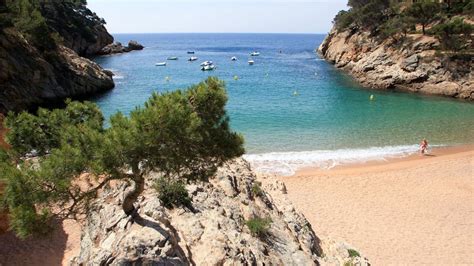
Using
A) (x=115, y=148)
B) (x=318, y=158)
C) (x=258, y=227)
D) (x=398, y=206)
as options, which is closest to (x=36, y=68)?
(x=318, y=158)

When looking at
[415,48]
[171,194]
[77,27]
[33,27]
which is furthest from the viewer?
[77,27]

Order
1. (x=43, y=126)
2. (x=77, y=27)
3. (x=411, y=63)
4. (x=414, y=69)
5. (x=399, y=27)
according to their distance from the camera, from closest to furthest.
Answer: (x=43, y=126), (x=414, y=69), (x=411, y=63), (x=399, y=27), (x=77, y=27)

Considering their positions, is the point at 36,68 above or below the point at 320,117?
above

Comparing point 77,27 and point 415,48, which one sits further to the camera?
point 77,27

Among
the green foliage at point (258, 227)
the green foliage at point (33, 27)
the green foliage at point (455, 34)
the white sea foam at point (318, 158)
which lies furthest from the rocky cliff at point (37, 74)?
the green foliage at point (455, 34)

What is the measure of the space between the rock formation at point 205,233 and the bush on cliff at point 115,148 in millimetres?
1100

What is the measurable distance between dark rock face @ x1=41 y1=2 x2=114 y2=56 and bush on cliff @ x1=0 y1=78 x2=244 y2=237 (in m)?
77.3

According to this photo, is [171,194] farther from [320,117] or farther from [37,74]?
[37,74]

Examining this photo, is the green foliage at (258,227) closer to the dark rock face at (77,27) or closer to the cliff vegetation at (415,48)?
the cliff vegetation at (415,48)

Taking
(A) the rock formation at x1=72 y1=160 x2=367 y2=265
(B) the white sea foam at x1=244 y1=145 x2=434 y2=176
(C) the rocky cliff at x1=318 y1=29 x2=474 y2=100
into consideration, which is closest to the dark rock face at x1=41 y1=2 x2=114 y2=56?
(C) the rocky cliff at x1=318 y1=29 x2=474 y2=100

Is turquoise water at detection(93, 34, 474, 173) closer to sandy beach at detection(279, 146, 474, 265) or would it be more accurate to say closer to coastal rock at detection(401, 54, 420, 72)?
sandy beach at detection(279, 146, 474, 265)

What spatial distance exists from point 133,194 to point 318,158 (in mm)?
20642

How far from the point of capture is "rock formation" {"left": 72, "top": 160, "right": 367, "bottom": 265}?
8.52 m

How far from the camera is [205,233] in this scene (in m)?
10.4
